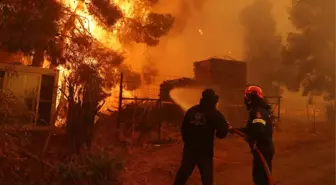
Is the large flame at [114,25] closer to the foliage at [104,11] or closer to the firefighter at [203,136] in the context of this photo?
the foliage at [104,11]

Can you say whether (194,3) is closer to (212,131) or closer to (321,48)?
(321,48)

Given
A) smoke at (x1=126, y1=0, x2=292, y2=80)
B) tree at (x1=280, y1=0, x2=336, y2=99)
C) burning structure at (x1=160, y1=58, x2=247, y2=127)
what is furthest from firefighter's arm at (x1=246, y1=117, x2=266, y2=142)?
tree at (x1=280, y1=0, x2=336, y2=99)

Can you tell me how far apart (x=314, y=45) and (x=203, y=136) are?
25228 mm

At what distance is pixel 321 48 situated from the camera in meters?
26.1

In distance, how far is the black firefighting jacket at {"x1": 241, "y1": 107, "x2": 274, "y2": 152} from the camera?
4684 mm

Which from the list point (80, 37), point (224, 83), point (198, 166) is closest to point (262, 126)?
point (198, 166)

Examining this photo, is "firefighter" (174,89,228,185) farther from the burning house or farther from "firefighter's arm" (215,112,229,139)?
the burning house

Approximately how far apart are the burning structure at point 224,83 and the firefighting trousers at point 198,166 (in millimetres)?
12659

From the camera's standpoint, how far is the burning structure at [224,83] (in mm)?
17922

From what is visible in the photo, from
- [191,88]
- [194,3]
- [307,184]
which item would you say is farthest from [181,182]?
[194,3]

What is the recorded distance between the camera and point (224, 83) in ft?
60.0

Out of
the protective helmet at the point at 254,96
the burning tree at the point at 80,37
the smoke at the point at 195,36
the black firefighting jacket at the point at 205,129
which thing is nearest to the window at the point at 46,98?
the burning tree at the point at 80,37

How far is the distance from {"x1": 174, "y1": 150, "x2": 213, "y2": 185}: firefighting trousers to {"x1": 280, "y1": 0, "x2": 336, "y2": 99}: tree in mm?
24011

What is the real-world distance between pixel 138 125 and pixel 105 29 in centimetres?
421
